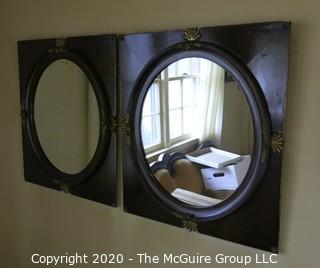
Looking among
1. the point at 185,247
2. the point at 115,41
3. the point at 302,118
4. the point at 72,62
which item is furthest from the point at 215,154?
the point at 72,62

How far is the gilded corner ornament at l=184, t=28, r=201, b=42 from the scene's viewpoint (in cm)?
108

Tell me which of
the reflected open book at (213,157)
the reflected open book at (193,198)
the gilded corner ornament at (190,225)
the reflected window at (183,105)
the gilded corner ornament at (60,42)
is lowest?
the gilded corner ornament at (190,225)

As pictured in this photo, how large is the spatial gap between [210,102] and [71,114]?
2.09 ft

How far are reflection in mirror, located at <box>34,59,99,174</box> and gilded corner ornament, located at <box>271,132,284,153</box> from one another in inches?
26.3

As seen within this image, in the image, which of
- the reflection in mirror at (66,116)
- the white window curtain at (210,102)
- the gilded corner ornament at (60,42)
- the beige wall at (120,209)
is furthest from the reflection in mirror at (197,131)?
the gilded corner ornament at (60,42)

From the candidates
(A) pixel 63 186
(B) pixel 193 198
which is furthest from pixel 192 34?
(A) pixel 63 186

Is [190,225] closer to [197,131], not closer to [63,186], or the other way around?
[197,131]

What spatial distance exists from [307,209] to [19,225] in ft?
4.60

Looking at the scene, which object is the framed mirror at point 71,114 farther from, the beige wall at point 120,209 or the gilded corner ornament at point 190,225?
the gilded corner ornament at point 190,225

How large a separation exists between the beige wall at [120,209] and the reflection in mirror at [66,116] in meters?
0.16

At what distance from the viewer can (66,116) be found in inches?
58.3

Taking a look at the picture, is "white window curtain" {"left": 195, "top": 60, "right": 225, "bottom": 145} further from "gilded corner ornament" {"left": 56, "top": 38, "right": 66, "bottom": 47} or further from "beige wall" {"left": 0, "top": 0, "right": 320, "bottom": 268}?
"gilded corner ornament" {"left": 56, "top": 38, "right": 66, "bottom": 47}

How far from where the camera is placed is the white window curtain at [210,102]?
107 cm

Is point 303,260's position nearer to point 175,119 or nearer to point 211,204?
point 211,204
